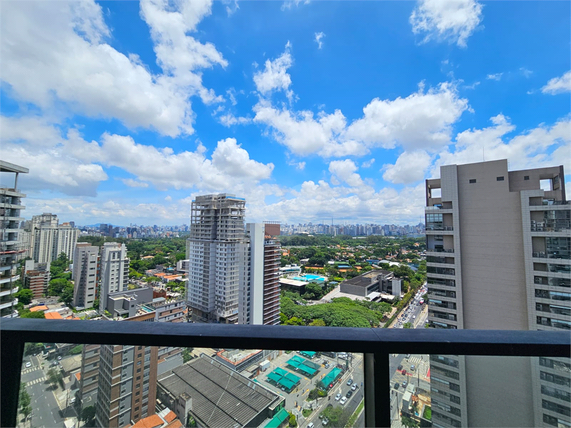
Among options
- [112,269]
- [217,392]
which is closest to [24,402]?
[217,392]

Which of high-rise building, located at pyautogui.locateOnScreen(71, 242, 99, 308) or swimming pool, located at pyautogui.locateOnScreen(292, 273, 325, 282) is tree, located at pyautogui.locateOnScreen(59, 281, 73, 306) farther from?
swimming pool, located at pyautogui.locateOnScreen(292, 273, 325, 282)

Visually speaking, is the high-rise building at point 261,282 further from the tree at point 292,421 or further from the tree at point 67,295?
the tree at point 292,421

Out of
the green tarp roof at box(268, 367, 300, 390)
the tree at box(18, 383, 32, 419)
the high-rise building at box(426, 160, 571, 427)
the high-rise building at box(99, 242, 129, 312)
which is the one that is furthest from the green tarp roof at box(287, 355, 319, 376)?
the high-rise building at box(99, 242, 129, 312)

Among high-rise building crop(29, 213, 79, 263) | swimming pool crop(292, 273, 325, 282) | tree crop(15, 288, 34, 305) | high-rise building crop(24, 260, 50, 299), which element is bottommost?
swimming pool crop(292, 273, 325, 282)

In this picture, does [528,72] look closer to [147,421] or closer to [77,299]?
[147,421]

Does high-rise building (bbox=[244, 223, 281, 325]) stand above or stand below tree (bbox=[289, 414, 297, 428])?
below

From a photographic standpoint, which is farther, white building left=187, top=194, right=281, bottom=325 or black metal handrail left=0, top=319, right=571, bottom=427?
white building left=187, top=194, right=281, bottom=325

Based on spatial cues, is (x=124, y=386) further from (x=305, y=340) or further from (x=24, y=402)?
(x=305, y=340)

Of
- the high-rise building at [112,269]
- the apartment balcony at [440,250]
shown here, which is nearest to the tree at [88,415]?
the apartment balcony at [440,250]
